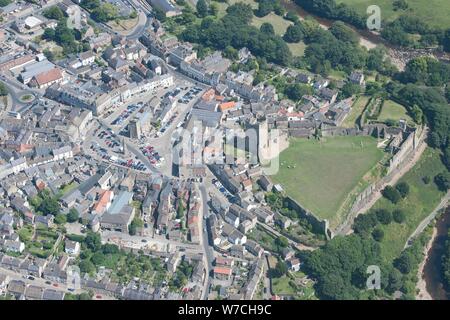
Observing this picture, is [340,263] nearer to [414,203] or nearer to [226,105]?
[414,203]

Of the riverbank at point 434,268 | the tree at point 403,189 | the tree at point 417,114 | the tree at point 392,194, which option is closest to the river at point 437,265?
the riverbank at point 434,268

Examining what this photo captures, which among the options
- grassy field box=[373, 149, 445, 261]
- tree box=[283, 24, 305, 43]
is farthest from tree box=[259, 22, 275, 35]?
grassy field box=[373, 149, 445, 261]

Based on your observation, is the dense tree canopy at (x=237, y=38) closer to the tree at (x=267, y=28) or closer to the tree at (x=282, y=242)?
the tree at (x=267, y=28)

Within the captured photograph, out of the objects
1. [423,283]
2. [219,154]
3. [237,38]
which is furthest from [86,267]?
[237,38]

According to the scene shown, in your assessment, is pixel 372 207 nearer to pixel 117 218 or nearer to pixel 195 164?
pixel 195 164

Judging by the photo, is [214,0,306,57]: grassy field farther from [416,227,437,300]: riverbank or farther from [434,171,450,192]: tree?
[416,227,437,300]: riverbank
